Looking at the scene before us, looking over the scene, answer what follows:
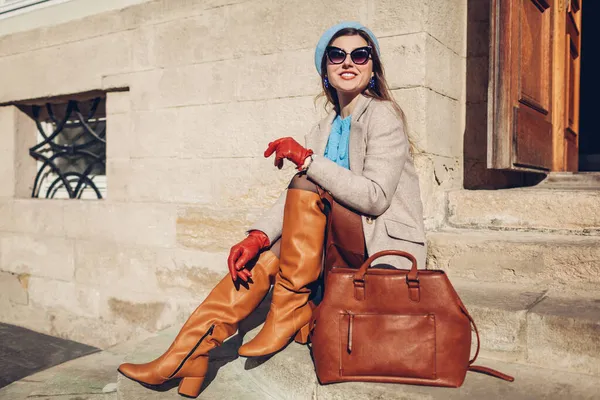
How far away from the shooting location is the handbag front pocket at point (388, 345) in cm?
206

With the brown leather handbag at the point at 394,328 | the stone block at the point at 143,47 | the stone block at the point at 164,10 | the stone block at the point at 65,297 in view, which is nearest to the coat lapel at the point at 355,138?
the brown leather handbag at the point at 394,328

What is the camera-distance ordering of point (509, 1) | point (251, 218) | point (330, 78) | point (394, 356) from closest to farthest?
point (394, 356) < point (330, 78) < point (509, 1) < point (251, 218)

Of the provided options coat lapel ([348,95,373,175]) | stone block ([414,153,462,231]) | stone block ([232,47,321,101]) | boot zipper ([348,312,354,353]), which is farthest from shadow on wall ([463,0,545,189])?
boot zipper ([348,312,354,353])

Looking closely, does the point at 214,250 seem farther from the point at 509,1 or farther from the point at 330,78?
the point at 509,1

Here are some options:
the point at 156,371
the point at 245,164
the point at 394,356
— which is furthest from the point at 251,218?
the point at 394,356

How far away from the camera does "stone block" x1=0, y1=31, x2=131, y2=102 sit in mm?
4496

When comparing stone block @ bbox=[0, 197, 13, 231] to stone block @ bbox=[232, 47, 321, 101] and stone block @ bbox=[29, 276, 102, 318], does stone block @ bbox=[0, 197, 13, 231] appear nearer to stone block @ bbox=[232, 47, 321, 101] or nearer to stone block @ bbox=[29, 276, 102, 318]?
stone block @ bbox=[29, 276, 102, 318]

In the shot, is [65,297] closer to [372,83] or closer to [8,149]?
[8,149]

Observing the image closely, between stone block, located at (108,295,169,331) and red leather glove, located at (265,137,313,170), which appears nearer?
red leather glove, located at (265,137,313,170)

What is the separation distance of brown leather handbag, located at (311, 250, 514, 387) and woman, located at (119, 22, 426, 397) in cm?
26

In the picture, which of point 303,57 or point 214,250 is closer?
point 303,57

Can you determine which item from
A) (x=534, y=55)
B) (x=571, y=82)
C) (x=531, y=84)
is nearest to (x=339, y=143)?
(x=531, y=84)

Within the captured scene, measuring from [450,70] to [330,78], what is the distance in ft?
3.61

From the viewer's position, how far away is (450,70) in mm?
3523
